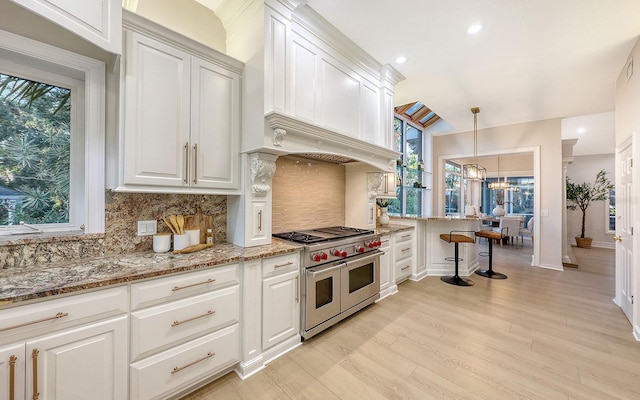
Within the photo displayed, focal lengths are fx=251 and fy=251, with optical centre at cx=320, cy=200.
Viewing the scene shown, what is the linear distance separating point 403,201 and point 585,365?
3755 mm

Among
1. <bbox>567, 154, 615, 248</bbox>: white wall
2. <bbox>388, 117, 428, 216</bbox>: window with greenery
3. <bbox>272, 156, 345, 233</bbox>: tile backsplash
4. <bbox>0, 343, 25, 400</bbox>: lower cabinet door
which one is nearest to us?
<bbox>0, 343, 25, 400</bbox>: lower cabinet door

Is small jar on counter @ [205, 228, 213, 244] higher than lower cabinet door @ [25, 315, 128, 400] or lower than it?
higher

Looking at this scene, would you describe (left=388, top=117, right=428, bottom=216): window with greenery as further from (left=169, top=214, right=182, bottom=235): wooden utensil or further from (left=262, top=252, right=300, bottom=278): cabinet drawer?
(left=169, top=214, right=182, bottom=235): wooden utensil

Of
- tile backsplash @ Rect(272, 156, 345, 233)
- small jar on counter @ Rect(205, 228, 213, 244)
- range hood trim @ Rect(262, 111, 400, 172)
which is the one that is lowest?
small jar on counter @ Rect(205, 228, 213, 244)

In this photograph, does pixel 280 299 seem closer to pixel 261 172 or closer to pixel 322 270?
pixel 322 270

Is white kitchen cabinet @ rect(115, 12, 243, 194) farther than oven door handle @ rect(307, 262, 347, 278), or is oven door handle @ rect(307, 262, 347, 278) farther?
oven door handle @ rect(307, 262, 347, 278)

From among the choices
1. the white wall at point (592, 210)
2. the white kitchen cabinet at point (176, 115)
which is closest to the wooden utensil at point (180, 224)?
the white kitchen cabinet at point (176, 115)

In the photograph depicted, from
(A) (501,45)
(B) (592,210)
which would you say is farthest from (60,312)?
(B) (592,210)

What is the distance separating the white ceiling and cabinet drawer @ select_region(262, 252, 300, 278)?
7.60 feet

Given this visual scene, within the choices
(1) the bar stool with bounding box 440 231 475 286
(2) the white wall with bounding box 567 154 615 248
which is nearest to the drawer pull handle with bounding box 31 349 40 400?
(1) the bar stool with bounding box 440 231 475 286

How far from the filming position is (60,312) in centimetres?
123

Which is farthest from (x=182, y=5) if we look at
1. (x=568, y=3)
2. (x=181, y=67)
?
(x=568, y=3)

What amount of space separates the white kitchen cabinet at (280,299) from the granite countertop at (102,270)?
0.50 ft

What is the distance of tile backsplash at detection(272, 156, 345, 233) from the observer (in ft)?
9.17
